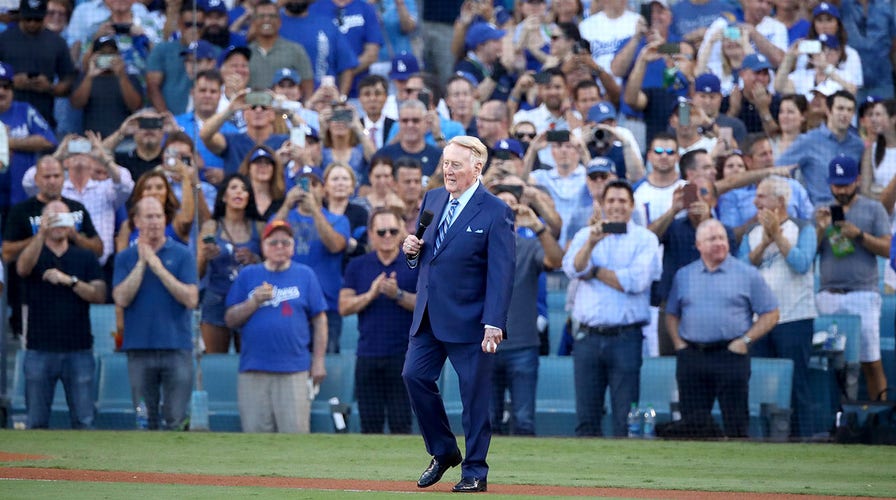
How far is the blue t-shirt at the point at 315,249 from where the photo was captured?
1327 cm

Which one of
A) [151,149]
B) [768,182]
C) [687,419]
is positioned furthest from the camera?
[151,149]

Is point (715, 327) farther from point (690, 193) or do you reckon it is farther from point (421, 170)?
point (421, 170)

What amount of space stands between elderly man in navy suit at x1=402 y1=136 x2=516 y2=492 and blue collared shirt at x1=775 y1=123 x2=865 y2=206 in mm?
6642

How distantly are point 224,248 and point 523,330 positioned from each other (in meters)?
2.97

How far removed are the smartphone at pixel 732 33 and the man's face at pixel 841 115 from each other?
1816 mm

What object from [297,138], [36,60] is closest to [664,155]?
[297,138]

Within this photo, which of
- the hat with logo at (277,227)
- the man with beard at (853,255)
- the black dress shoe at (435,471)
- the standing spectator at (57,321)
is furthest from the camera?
the man with beard at (853,255)

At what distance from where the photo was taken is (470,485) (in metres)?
7.91

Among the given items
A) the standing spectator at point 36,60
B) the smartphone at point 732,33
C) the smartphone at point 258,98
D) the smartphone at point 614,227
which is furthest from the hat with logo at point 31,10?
the smartphone at point 732,33

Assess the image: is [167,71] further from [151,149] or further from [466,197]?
[466,197]

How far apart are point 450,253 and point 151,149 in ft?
23.0

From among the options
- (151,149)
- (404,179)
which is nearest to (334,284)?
(404,179)

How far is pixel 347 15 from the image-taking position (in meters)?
17.0

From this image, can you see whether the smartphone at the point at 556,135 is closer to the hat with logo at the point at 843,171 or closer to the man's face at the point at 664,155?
the man's face at the point at 664,155
